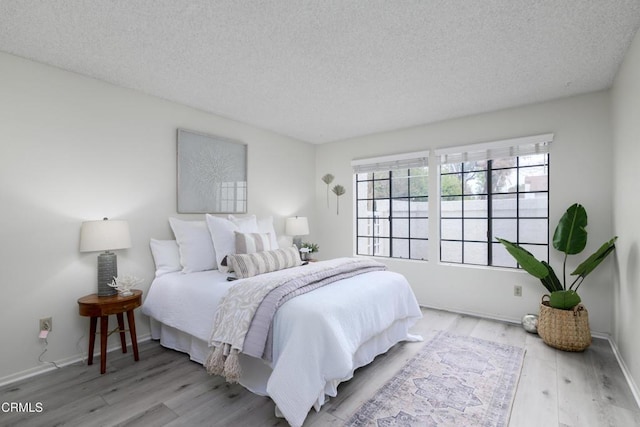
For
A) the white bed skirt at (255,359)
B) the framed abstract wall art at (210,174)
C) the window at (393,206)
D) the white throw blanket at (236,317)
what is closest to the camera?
the white throw blanket at (236,317)

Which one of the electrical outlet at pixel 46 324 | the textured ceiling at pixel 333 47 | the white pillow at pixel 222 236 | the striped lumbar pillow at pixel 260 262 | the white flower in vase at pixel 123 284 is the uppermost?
the textured ceiling at pixel 333 47

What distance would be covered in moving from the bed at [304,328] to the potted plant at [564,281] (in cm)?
117

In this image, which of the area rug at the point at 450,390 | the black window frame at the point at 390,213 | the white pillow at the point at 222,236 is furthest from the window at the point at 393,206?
the white pillow at the point at 222,236

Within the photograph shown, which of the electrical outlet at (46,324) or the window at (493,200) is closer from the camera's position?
the electrical outlet at (46,324)

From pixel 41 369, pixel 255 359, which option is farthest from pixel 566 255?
pixel 41 369

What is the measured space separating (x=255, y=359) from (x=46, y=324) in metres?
1.77

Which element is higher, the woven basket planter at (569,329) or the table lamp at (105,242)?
the table lamp at (105,242)

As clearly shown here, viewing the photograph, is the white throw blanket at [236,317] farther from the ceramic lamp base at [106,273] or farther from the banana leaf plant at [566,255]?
the banana leaf plant at [566,255]

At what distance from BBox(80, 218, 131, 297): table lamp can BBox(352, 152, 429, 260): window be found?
3.28 m

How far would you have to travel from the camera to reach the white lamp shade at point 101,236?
253cm

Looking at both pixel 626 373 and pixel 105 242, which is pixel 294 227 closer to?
pixel 105 242

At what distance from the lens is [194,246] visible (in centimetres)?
314

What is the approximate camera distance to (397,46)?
229 cm

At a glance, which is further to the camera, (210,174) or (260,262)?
(210,174)
